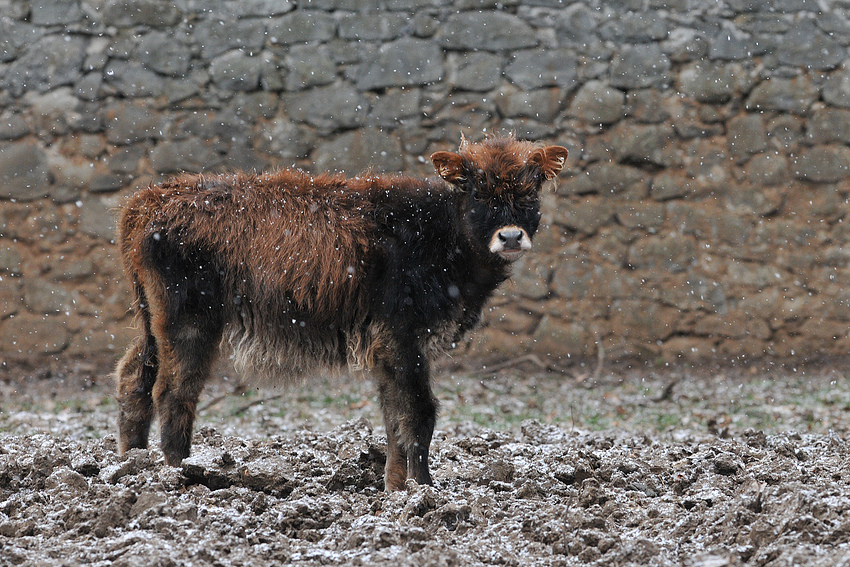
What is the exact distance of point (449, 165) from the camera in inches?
179

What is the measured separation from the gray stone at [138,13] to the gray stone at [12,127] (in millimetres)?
1397

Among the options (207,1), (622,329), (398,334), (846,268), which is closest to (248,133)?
(207,1)

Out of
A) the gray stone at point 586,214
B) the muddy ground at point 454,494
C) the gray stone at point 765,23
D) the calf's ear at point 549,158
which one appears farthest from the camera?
the gray stone at point 586,214

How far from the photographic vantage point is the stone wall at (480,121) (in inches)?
341

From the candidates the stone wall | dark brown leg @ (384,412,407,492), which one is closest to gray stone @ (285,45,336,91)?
the stone wall

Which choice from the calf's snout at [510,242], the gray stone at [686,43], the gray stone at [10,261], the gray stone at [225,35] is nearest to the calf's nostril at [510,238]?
the calf's snout at [510,242]

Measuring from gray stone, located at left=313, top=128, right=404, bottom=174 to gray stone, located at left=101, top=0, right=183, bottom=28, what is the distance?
2149 millimetres

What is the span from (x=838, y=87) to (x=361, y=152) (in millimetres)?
5126

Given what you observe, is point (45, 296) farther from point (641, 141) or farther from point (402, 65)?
point (641, 141)

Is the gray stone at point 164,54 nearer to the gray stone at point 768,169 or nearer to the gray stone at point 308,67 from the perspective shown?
the gray stone at point 308,67

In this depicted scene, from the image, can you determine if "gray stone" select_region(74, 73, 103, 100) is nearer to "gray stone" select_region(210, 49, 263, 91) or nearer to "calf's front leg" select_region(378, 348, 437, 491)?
"gray stone" select_region(210, 49, 263, 91)

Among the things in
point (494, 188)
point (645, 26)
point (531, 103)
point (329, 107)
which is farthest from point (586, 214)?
point (494, 188)

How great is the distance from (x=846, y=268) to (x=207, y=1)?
7.42m

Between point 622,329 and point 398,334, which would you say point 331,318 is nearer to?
point 398,334
